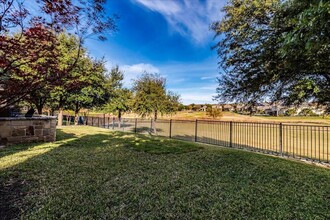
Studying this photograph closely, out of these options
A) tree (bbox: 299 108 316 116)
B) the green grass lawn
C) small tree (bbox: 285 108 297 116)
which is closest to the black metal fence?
small tree (bbox: 285 108 297 116)

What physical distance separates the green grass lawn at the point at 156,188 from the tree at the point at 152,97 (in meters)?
9.23

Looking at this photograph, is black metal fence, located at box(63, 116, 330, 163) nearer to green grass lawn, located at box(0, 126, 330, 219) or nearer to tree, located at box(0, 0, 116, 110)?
green grass lawn, located at box(0, 126, 330, 219)

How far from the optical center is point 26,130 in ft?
21.1

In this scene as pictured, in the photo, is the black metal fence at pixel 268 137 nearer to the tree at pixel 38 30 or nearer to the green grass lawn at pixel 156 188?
the green grass lawn at pixel 156 188

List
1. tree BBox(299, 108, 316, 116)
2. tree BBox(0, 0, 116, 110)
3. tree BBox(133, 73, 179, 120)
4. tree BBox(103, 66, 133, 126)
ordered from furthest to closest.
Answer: tree BBox(103, 66, 133, 126)
tree BBox(133, 73, 179, 120)
tree BBox(299, 108, 316, 116)
tree BBox(0, 0, 116, 110)

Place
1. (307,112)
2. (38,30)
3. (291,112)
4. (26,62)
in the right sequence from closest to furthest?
(26,62) < (38,30) < (307,112) < (291,112)

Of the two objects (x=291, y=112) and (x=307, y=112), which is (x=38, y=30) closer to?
(x=291, y=112)

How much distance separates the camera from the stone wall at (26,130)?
591 cm

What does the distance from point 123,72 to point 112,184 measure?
16531 mm

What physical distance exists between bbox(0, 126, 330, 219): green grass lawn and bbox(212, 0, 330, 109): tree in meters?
2.07

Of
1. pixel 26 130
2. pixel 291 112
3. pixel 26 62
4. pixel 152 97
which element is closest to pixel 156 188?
pixel 26 62

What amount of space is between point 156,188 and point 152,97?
36.9ft

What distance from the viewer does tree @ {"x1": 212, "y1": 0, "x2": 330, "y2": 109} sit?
383 cm

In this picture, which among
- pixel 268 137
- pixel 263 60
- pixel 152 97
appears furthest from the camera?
pixel 152 97
